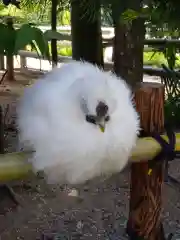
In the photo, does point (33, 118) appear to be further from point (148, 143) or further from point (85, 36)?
point (85, 36)

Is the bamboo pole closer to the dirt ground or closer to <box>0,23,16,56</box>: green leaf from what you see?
<box>0,23,16,56</box>: green leaf

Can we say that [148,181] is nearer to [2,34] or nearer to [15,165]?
[15,165]

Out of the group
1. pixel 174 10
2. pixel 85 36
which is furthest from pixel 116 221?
pixel 85 36

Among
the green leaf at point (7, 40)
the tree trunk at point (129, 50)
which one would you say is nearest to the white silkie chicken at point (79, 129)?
the green leaf at point (7, 40)

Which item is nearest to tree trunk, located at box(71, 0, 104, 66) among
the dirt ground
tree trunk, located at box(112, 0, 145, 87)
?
tree trunk, located at box(112, 0, 145, 87)

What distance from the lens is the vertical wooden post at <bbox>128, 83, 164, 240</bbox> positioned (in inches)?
55.6

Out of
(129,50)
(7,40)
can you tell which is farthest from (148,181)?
(129,50)

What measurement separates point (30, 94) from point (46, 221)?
1071 mm

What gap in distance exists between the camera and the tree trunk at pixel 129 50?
240 centimetres

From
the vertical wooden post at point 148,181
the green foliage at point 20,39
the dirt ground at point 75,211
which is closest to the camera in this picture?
the green foliage at point 20,39

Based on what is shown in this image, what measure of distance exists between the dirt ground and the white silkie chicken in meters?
0.77

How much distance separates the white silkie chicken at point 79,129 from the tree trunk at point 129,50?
1.20 m

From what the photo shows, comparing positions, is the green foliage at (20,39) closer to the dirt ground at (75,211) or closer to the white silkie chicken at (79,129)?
the white silkie chicken at (79,129)

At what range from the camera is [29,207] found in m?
2.34
